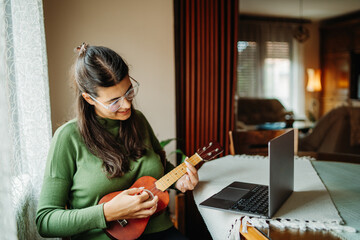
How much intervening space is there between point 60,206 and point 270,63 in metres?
6.70

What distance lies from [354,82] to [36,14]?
23.3 ft

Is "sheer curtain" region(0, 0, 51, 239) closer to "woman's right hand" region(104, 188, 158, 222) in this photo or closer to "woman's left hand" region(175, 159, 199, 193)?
"woman's right hand" region(104, 188, 158, 222)

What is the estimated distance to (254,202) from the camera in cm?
100

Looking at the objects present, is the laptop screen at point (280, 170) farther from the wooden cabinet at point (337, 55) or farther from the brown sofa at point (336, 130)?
the wooden cabinet at point (337, 55)

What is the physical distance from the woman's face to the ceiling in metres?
5.36

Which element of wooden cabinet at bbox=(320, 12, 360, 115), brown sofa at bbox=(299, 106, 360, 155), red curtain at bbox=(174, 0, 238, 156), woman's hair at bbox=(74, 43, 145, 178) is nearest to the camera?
woman's hair at bbox=(74, 43, 145, 178)

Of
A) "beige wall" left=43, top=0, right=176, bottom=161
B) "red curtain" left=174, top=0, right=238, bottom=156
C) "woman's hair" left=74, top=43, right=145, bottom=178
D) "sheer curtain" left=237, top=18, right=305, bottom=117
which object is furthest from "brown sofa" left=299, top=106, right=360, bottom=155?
"sheer curtain" left=237, top=18, right=305, bottom=117

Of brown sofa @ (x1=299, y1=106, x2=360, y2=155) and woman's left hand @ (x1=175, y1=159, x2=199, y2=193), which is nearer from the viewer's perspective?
woman's left hand @ (x1=175, y1=159, x2=199, y2=193)

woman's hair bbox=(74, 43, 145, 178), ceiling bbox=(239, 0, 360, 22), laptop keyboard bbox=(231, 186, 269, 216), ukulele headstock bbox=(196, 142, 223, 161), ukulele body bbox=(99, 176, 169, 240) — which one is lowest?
ukulele body bbox=(99, 176, 169, 240)

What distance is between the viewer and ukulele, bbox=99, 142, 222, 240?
1.10 metres

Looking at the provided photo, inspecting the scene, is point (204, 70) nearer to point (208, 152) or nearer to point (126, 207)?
point (208, 152)

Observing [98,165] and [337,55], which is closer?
[98,165]

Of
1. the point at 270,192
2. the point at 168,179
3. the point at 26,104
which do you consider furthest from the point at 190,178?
the point at 26,104

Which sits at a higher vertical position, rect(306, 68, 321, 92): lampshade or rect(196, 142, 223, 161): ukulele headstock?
rect(306, 68, 321, 92): lampshade
